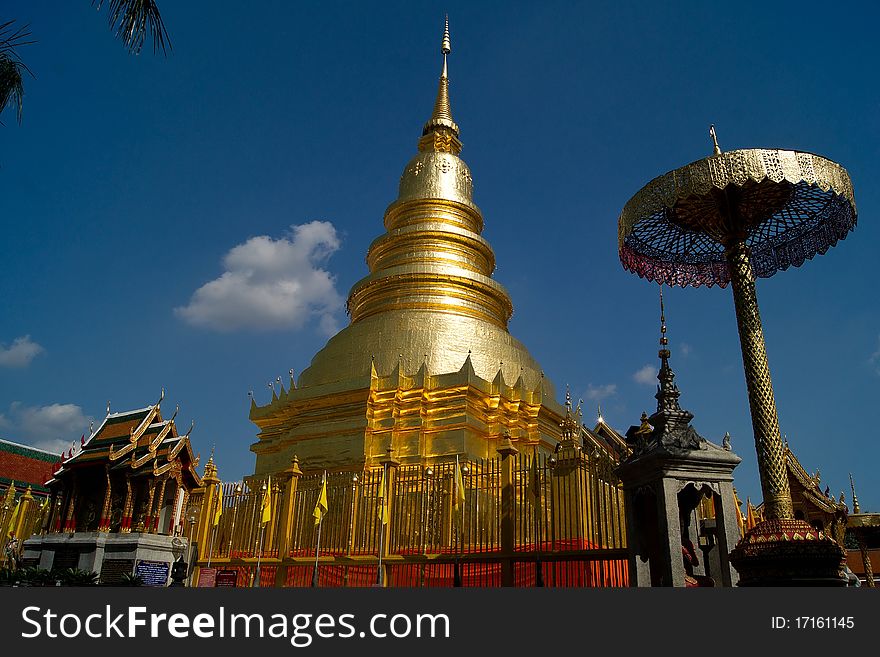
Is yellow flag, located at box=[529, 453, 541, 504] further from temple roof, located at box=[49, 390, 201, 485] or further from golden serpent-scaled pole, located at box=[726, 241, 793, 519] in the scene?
temple roof, located at box=[49, 390, 201, 485]

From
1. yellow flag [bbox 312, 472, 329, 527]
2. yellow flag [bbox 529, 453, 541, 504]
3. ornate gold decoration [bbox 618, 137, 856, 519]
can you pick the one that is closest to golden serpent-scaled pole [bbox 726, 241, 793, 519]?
ornate gold decoration [bbox 618, 137, 856, 519]

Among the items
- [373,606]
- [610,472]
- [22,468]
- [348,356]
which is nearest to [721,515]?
[610,472]

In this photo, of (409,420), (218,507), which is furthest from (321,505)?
(409,420)

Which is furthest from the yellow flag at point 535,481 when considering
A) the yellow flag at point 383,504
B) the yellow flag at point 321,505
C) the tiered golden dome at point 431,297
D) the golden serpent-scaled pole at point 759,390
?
the tiered golden dome at point 431,297

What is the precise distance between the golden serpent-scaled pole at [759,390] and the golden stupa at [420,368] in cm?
846

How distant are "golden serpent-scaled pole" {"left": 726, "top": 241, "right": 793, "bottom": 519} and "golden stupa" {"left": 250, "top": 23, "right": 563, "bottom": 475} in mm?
8462

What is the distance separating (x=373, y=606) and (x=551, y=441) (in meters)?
14.0

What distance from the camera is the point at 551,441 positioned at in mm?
17734

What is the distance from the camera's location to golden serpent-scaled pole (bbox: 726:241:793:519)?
23.1ft

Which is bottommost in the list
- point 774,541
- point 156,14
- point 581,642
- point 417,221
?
point 581,642

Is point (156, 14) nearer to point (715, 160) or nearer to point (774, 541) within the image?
point (715, 160)

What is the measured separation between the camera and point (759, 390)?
754 centimetres

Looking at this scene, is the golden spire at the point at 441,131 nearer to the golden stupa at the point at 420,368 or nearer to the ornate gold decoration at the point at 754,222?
the golden stupa at the point at 420,368

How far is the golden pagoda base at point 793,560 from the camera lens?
6105mm
